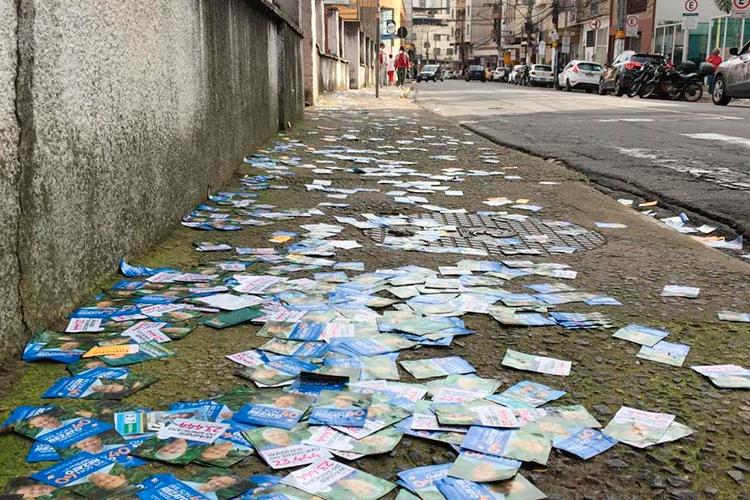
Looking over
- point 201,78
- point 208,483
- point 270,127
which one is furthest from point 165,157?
point 270,127

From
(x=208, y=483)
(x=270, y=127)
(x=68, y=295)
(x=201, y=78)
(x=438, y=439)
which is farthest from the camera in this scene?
(x=270, y=127)

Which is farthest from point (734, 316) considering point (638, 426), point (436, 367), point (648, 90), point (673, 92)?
point (648, 90)

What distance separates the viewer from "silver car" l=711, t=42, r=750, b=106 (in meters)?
17.5

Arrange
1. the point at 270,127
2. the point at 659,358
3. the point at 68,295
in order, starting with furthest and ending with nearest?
the point at 270,127 < the point at 68,295 < the point at 659,358

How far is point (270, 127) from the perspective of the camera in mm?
8570

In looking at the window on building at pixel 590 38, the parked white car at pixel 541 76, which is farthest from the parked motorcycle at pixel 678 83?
the window on building at pixel 590 38

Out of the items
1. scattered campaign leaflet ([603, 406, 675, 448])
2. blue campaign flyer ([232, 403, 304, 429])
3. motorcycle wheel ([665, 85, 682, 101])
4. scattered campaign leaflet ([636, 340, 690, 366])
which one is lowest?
scattered campaign leaflet ([603, 406, 675, 448])

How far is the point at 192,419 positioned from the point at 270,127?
272 inches

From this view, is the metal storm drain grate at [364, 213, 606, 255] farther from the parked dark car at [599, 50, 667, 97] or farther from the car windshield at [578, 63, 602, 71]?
the car windshield at [578, 63, 602, 71]

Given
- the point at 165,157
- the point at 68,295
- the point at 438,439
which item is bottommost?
the point at 438,439

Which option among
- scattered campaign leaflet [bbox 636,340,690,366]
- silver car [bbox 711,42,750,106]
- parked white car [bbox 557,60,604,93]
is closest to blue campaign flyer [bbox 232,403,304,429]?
scattered campaign leaflet [bbox 636,340,690,366]

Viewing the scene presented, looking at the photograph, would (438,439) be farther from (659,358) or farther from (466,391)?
(659,358)

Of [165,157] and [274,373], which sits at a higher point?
[165,157]

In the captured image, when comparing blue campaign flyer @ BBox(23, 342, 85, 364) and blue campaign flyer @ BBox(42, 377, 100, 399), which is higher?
blue campaign flyer @ BBox(23, 342, 85, 364)
